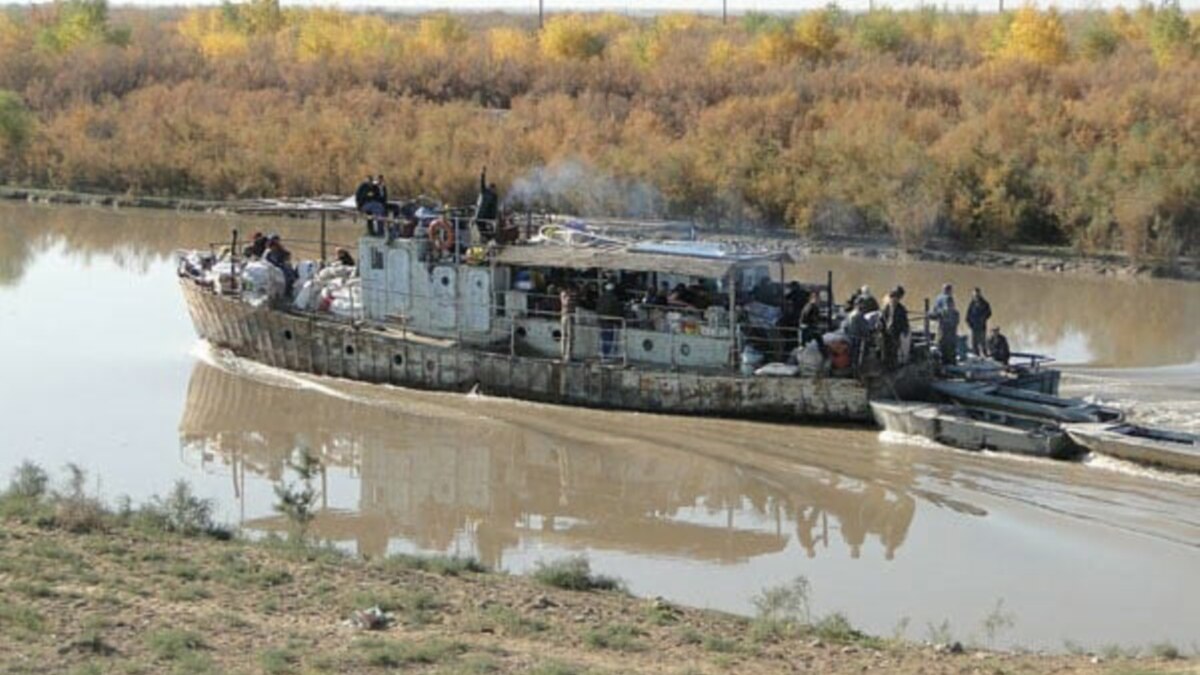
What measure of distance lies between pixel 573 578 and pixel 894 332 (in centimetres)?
1046

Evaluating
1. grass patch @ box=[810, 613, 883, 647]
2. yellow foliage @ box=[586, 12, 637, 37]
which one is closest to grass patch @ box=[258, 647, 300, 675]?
grass patch @ box=[810, 613, 883, 647]

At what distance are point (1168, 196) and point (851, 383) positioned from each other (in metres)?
22.6

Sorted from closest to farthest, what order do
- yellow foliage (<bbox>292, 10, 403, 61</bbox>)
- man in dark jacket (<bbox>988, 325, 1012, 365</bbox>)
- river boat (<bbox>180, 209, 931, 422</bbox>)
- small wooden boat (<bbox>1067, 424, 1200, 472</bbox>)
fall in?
small wooden boat (<bbox>1067, 424, 1200, 472</bbox>), river boat (<bbox>180, 209, 931, 422</bbox>), man in dark jacket (<bbox>988, 325, 1012, 365</bbox>), yellow foliage (<bbox>292, 10, 403, 61</bbox>)

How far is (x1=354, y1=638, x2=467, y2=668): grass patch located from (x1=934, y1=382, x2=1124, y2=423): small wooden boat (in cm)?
1279

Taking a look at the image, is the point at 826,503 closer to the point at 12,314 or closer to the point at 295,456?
the point at 295,456

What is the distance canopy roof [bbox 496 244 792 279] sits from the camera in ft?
90.2

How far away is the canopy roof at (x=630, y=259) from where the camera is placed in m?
27.5

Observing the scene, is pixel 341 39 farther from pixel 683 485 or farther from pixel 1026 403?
pixel 683 485

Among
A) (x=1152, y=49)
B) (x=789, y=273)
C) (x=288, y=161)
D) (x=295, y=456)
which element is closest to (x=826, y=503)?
(x=295, y=456)

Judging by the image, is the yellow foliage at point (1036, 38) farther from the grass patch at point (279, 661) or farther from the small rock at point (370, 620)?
the grass patch at point (279, 661)

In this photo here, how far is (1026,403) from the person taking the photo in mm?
25781

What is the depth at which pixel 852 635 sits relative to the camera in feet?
53.1

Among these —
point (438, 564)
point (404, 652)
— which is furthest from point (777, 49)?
point (404, 652)

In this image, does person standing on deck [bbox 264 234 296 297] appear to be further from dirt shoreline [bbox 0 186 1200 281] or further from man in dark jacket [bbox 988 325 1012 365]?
dirt shoreline [bbox 0 186 1200 281]
